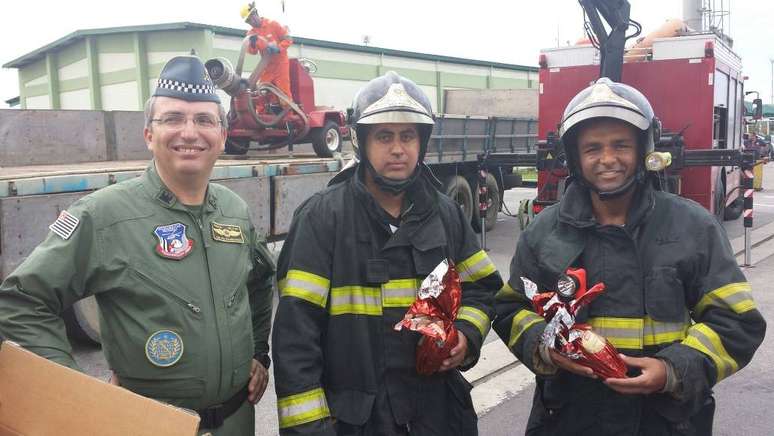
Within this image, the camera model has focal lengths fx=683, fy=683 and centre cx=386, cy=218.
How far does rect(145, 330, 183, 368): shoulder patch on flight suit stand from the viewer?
198cm

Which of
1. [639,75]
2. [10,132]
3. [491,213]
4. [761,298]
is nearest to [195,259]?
[10,132]

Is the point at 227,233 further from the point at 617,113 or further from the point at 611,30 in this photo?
the point at 611,30

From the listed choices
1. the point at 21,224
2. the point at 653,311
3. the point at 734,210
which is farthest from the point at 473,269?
the point at 734,210

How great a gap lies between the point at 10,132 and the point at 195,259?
19.7ft

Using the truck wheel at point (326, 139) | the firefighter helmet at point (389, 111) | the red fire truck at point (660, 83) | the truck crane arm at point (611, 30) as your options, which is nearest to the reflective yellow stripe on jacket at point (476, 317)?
the firefighter helmet at point (389, 111)

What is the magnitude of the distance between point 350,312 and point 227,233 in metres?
0.48

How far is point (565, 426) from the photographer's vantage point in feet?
7.46

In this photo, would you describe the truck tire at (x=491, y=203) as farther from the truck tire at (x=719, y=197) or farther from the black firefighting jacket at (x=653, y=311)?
the black firefighting jacket at (x=653, y=311)

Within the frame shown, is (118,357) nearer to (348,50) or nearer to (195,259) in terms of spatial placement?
(195,259)

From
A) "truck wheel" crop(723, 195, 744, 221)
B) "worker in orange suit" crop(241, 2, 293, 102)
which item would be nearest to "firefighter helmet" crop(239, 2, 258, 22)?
"worker in orange suit" crop(241, 2, 293, 102)

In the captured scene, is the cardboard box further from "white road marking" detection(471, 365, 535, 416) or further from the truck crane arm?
the truck crane arm

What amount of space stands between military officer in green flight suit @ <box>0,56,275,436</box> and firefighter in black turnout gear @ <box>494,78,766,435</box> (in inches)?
38.0

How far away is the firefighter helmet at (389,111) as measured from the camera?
90.8 inches

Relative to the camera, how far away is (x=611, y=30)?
9.24m
